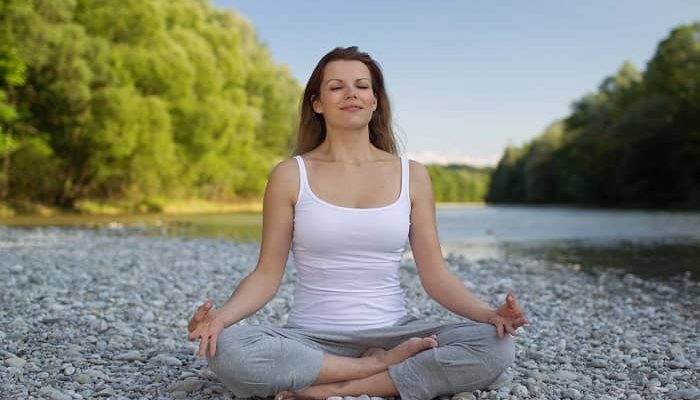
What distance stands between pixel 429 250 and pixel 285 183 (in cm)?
86

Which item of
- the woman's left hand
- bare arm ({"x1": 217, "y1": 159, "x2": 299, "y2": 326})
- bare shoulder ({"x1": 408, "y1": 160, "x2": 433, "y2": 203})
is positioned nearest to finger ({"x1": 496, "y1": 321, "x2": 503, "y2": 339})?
the woman's left hand

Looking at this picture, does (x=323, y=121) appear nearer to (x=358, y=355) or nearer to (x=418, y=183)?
(x=418, y=183)

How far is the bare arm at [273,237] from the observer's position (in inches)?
142

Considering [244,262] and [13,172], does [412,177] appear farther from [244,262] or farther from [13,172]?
[13,172]

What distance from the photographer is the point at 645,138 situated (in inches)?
1720

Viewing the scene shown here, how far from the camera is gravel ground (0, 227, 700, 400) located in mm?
3965

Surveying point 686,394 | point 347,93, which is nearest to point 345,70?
point 347,93

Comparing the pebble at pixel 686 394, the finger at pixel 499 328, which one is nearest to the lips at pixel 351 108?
the finger at pixel 499 328

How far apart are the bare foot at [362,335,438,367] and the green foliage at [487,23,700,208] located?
4051cm

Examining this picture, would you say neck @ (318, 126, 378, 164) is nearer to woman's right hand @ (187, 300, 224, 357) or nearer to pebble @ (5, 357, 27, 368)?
woman's right hand @ (187, 300, 224, 357)

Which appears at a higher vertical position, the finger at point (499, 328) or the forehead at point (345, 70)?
the forehead at point (345, 70)

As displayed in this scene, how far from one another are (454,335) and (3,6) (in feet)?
86.5

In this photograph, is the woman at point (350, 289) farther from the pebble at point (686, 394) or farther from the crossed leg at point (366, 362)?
the pebble at point (686, 394)

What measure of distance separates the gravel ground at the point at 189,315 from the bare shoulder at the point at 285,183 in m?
1.15
